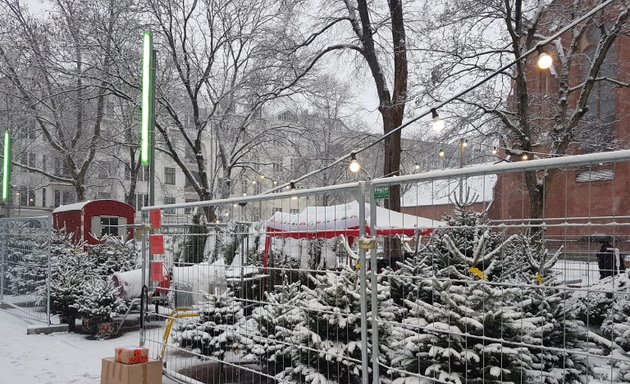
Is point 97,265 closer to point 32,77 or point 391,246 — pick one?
point 391,246

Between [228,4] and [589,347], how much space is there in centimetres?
1947

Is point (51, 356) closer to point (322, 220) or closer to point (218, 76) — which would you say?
point (322, 220)

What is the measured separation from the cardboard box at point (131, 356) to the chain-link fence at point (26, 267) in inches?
220

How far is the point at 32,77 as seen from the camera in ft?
73.2

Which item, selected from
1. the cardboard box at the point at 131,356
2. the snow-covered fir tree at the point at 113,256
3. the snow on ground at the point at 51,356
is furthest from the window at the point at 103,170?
the cardboard box at the point at 131,356

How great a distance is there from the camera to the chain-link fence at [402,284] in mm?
3248

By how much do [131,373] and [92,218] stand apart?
12537 millimetres

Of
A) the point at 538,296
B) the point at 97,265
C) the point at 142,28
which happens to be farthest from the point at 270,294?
the point at 142,28

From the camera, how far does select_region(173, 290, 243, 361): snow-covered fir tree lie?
18.2ft

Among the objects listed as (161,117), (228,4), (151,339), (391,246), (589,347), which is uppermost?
→ (228,4)

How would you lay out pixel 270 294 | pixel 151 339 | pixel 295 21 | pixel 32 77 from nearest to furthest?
pixel 270 294 → pixel 151 339 → pixel 295 21 → pixel 32 77

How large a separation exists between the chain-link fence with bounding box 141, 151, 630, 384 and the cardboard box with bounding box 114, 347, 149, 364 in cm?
65

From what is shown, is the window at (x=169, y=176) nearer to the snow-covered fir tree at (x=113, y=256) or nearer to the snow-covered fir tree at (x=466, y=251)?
the snow-covered fir tree at (x=113, y=256)

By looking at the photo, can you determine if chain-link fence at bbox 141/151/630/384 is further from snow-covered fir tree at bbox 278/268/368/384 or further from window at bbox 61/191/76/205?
window at bbox 61/191/76/205
